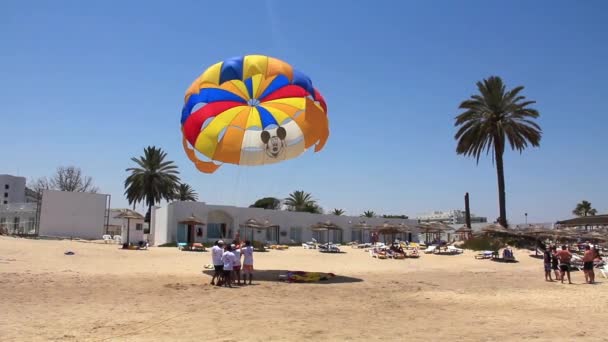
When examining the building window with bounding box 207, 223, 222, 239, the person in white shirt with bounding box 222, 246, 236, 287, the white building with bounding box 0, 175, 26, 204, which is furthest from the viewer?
the white building with bounding box 0, 175, 26, 204

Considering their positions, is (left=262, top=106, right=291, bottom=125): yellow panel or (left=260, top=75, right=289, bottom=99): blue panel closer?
(left=260, top=75, right=289, bottom=99): blue panel

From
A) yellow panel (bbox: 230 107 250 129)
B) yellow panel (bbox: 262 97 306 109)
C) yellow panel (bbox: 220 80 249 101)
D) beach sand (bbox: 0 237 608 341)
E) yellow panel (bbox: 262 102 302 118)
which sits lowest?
beach sand (bbox: 0 237 608 341)

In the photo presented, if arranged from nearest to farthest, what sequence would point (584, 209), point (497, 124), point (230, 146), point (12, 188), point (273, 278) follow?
1. point (230, 146)
2. point (273, 278)
3. point (497, 124)
4. point (584, 209)
5. point (12, 188)

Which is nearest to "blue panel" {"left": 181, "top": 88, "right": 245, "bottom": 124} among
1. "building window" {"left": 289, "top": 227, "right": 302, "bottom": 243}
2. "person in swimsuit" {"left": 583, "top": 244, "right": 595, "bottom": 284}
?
"person in swimsuit" {"left": 583, "top": 244, "right": 595, "bottom": 284}

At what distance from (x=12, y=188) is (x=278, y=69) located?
357ft

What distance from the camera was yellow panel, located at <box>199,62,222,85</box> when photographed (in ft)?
59.8

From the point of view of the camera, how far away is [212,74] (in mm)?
18328

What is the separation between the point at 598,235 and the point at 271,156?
1073 inches

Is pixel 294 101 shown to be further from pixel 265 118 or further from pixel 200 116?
pixel 200 116

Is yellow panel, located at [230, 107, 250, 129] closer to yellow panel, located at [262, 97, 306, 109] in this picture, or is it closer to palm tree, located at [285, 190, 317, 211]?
yellow panel, located at [262, 97, 306, 109]

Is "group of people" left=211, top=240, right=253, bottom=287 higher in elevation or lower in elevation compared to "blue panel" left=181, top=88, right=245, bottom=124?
lower

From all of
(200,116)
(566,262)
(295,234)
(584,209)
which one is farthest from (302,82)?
(584,209)

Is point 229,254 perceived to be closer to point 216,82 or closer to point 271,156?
point 271,156

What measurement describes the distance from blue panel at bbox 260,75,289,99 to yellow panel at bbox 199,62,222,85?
187cm
